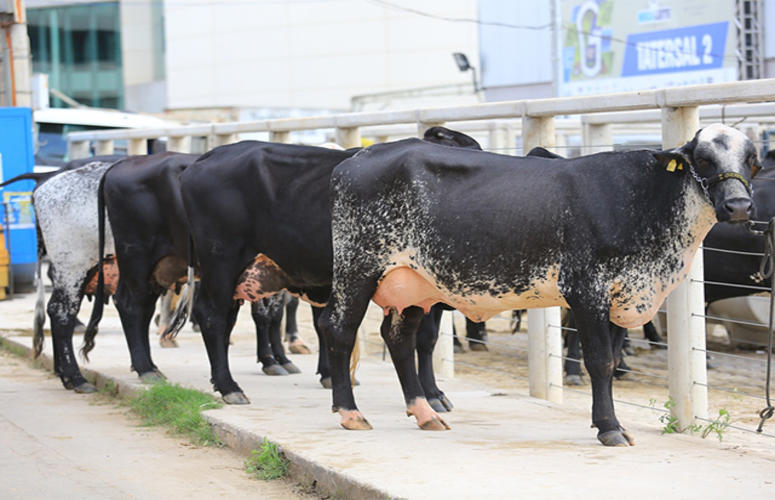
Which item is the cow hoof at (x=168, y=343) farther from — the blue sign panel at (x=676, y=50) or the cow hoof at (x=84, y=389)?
the blue sign panel at (x=676, y=50)

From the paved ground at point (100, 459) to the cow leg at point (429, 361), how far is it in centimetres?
141

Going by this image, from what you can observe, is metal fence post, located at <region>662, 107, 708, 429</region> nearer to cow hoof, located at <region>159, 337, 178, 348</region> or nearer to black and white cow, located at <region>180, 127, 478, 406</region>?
black and white cow, located at <region>180, 127, 478, 406</region>

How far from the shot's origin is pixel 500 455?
21.2 ft

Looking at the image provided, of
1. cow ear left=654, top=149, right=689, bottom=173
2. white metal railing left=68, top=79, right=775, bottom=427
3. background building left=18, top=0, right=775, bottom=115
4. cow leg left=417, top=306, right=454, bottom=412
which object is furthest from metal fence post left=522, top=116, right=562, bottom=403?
background building left=18, top=0, right=775, bottom=115

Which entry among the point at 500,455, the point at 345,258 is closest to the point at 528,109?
the point at 345,258

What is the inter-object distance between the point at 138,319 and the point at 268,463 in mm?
3252

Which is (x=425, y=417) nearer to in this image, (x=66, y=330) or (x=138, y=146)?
(x=66, y=330)

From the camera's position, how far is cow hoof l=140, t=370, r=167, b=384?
947 centimetres

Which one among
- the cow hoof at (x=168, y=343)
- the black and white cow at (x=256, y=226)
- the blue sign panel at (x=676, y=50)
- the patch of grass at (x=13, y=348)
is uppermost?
the blue sign panel at (x=676, y=50)

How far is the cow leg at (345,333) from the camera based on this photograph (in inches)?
283

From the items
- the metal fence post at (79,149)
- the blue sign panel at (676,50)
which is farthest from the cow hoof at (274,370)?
the blue sign panel at (676,50)

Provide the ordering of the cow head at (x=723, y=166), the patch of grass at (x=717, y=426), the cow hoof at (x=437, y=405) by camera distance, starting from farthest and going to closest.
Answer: the cow hoof at (x=437, y=405) → the patch of grass at (x=717, y=426) → the cow head at (x=723, y=166)

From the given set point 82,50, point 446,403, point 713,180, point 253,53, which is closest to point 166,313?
point 446,403

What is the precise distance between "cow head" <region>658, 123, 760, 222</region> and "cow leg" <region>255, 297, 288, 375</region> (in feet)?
A: 15.0
